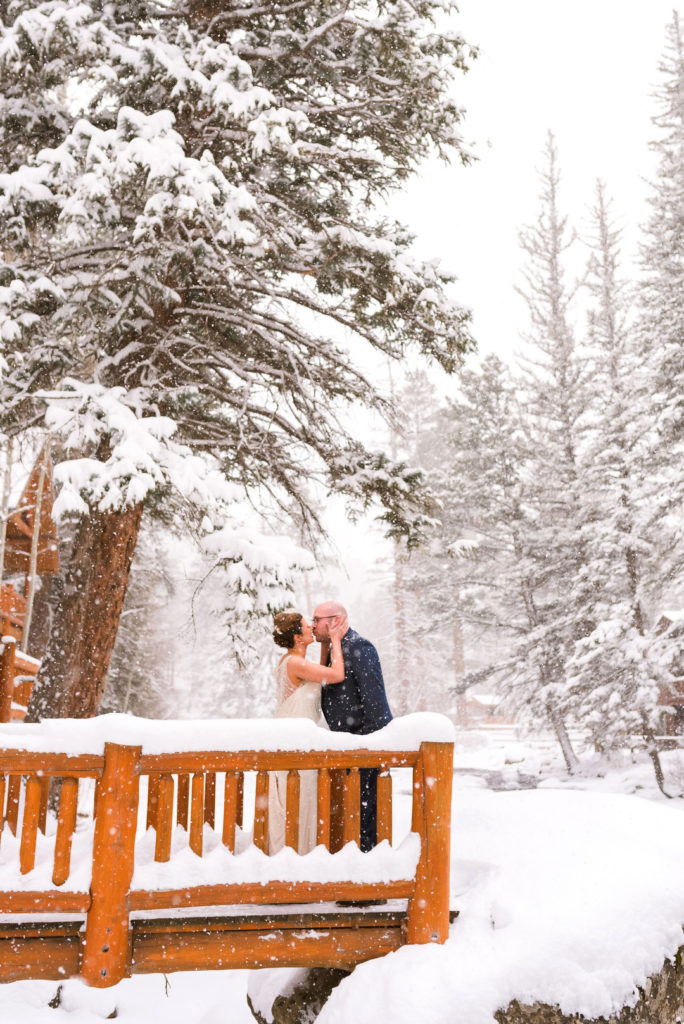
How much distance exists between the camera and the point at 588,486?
19.7 metres

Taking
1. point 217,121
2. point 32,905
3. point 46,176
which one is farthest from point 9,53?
point 32,905

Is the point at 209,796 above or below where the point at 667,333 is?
below

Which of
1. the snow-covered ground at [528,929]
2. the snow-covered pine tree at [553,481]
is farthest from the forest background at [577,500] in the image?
the snow-covered ground at [528,929]

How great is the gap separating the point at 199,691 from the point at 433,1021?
54.5 m

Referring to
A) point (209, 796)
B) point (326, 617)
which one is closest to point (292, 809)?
point (209, 796)

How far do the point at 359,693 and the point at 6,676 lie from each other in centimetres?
618

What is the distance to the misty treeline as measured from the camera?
54.6 feet

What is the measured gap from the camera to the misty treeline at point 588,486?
1666 centimetres

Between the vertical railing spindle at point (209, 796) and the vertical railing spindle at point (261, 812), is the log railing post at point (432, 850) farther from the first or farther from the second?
the vertical railing spindle at point (209, 796)

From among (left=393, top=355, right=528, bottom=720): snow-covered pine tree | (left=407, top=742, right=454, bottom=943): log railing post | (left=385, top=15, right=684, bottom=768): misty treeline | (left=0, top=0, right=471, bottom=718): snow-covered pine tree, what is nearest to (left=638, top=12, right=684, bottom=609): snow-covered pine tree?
(left=385, top=15, right=684, bottom=768): misty treeline

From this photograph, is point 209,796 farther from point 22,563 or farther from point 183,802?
point 22,563

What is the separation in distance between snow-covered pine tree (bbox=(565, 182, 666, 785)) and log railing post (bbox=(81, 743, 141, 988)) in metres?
15.0

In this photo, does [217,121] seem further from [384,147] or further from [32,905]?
[32,905]

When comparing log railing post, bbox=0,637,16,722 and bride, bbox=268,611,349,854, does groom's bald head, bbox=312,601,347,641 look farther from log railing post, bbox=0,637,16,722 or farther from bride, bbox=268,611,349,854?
log railing post, bbox=0,637,16,722
